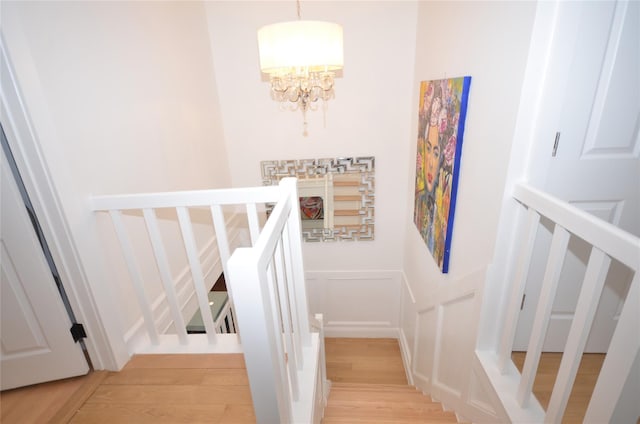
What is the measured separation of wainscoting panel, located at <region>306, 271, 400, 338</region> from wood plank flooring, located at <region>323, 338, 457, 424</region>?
309mm

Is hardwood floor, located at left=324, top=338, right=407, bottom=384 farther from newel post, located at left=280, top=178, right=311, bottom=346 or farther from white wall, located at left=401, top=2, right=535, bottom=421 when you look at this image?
newel post, located at left=280, top=178, right=311, bottom=346

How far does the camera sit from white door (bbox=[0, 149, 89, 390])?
1250 millimetres

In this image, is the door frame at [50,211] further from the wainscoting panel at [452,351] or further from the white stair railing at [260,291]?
the wainscoting panel at [452,351]

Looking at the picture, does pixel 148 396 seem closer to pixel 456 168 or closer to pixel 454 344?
pixel 454 344

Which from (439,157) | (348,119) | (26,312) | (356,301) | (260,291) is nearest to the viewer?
(260,291)

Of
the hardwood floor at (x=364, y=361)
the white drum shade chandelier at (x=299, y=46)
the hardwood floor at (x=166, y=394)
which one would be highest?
the white drum shade chandelier at (x=299, y=46)

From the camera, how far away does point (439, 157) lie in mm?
2074

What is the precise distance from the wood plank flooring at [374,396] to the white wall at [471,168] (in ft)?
0.64

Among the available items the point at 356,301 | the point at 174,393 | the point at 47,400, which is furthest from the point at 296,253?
the point at 356,301

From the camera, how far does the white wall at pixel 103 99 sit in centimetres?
120

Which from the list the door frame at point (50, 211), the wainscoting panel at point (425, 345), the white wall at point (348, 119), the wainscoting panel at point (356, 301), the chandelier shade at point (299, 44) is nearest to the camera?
the door frame at point (50, 211)

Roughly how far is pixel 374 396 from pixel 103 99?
2.43 metres

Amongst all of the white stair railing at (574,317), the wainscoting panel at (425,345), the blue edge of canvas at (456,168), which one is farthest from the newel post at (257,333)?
the wainscoting panel at (425,345)

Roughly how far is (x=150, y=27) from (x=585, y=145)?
242cm
